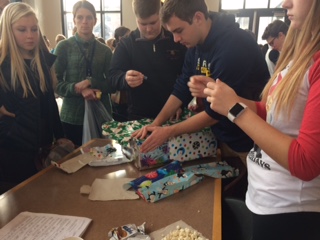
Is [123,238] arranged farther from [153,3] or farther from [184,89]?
[153,3]

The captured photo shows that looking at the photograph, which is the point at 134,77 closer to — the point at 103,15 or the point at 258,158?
the point at 258,158

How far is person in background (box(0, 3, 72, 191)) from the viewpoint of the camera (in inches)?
68.2

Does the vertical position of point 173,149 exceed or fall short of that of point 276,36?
it falls short

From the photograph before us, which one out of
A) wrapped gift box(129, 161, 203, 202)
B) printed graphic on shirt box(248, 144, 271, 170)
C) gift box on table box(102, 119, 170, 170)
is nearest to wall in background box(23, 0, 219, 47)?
gift box on table box(102, 119, 170, 170)

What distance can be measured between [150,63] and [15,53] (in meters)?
0.82

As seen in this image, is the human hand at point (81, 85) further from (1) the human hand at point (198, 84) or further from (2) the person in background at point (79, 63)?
(1) the human hand at point (198, 84)

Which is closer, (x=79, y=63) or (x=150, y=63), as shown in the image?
(x=150, y=63)

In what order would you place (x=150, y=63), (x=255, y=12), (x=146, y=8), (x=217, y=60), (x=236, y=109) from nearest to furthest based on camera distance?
(x=236, y=109), (x=217, y=60), (x=146, y=8), (x=150, y=63), (x=255, y=12)

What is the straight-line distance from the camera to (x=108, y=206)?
1194 millimetres

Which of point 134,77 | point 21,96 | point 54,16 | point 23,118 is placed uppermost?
point 54,16

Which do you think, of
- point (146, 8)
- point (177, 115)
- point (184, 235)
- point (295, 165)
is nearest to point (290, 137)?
point (295, 165)

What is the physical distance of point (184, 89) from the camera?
1.81 m

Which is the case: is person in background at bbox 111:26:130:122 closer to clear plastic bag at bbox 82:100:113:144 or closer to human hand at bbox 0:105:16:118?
clear plastic bag at bbox 82:100:113:144

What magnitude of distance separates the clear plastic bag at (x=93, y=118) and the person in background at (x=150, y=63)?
23 centimetres
